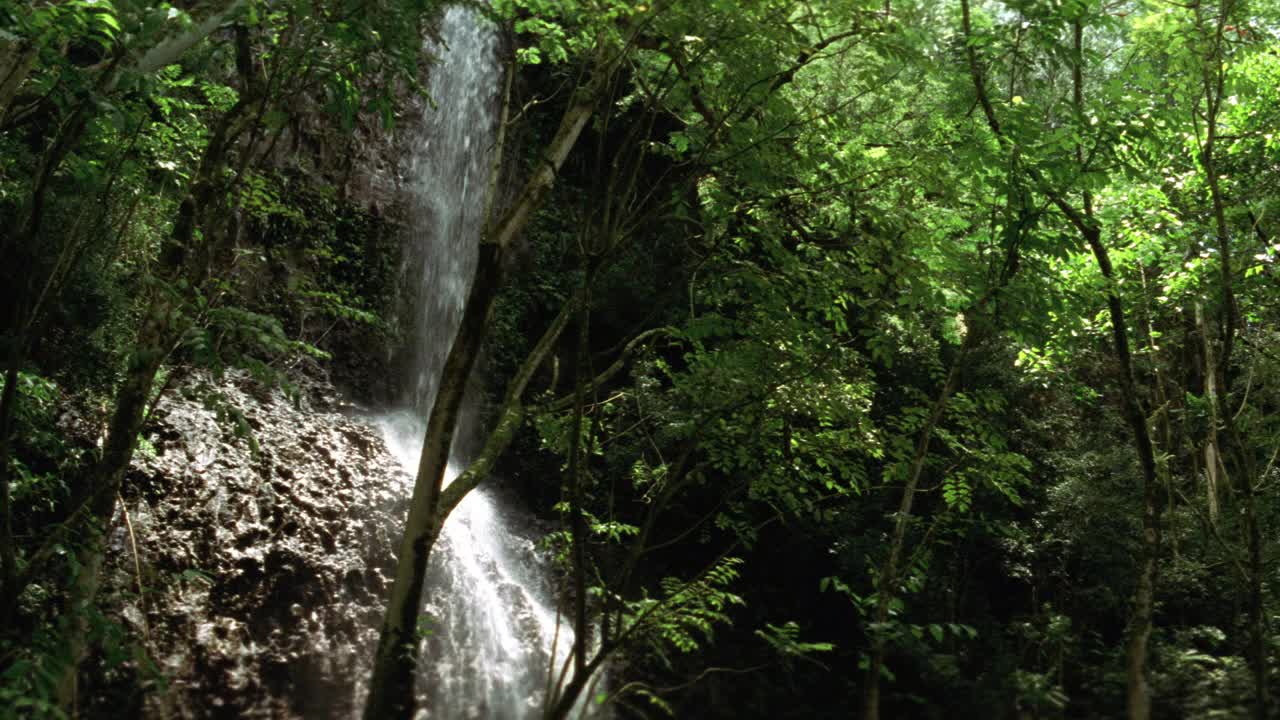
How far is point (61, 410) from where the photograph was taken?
7.48m

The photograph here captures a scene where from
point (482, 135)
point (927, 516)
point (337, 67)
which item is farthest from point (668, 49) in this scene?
point (482, 135)

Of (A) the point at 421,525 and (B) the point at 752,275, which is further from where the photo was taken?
(B) the point at 752,275

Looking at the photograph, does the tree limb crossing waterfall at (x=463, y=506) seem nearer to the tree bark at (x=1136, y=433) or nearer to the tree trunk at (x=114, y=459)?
the tree trunk at (x=114, y=459)

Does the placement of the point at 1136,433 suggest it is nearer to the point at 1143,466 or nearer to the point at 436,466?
the point at 1143,466

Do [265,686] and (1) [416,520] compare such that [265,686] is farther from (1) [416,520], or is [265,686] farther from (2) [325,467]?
(1) [416,520]

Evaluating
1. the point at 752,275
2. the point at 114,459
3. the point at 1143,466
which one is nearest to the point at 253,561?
the point at 114,459

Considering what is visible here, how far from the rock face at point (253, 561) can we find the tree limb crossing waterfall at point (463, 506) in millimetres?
720

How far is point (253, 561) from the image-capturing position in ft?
25.2

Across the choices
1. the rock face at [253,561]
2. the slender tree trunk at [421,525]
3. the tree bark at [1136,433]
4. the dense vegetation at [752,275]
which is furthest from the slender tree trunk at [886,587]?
the rock face at [253,561]

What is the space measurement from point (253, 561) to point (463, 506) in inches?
118

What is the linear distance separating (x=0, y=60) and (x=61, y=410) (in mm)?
4417

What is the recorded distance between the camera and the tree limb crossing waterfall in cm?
804

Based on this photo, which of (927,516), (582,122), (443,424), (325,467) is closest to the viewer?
(443,424)

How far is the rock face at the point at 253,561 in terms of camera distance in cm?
670
